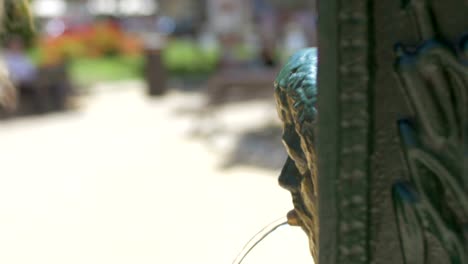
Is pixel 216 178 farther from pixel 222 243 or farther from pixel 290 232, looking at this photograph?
pixel 290 232

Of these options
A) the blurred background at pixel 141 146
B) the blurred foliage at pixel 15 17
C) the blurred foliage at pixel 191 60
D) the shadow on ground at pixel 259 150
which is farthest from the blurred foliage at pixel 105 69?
the blurred foliage at pixel 15 17

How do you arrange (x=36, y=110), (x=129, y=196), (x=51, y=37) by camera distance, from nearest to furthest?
(x=129, y=196), (x=36, y=110), (x=51, y=37)

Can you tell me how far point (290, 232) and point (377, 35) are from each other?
2785 millimetres

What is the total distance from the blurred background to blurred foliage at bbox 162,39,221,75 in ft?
0.16

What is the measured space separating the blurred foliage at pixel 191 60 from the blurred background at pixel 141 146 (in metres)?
0.05

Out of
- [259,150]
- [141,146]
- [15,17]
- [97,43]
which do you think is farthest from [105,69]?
[15,17]

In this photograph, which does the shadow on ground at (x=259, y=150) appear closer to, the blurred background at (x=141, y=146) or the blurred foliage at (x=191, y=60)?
the blurred background at (x=141, y=146)

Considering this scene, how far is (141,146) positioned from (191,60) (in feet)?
23.9

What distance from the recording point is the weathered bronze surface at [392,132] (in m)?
1.18

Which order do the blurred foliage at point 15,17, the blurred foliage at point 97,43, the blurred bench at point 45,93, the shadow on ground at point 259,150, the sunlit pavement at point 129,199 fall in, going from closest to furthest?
the blurred foliage at point 15,17
the sunlit pavement at point 129,199
the shadow on ground at point 259,150
the blurred bench at point 45,93
the blurred foliage at point 97,43

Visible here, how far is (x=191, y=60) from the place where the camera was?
49.6ft

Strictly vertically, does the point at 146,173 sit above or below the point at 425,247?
below

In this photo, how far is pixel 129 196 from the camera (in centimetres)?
589

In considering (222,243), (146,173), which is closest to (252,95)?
(146,173)
